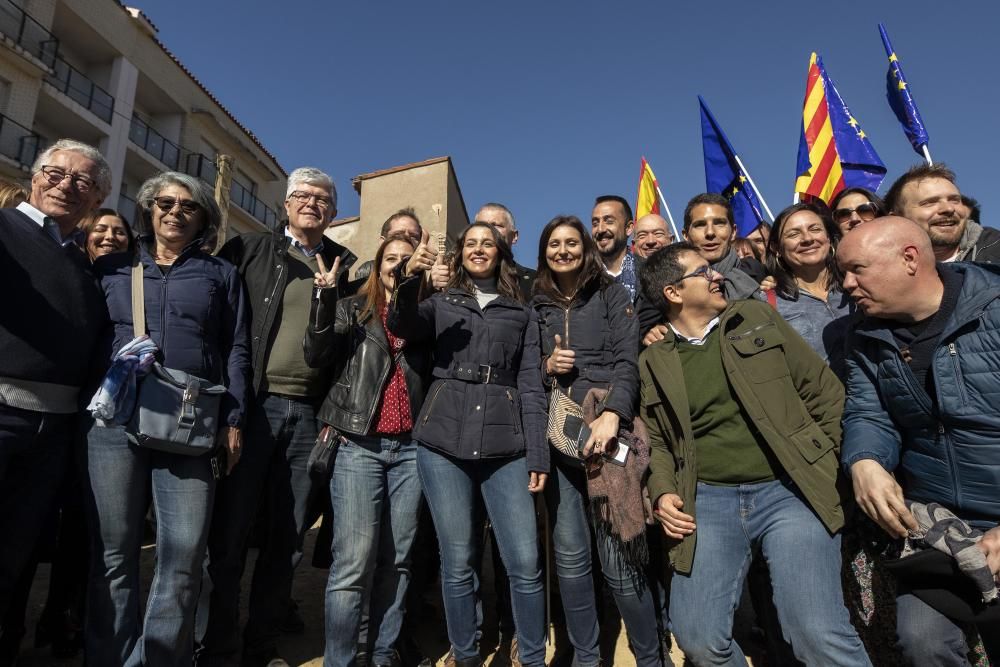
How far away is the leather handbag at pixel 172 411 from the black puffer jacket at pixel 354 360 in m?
0.55

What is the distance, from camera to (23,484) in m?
2.51

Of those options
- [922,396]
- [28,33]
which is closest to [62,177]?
[922,396]

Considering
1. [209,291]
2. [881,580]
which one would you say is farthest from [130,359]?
[881,580]

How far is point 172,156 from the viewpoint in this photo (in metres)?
21.5

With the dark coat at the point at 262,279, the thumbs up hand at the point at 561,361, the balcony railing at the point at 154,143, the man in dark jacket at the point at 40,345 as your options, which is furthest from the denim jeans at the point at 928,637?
the balcony railing at the point at 154,143

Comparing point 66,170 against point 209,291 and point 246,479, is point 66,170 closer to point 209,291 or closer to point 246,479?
point 209,291

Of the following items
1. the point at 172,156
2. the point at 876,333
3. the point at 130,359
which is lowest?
the point at 130,359

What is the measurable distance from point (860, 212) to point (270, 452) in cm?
407

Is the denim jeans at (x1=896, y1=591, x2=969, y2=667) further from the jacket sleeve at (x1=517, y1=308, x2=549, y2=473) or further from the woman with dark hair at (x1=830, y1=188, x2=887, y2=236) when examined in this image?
the woman with dark hair at (x1=830, y1=188, x2=887, y2=236)

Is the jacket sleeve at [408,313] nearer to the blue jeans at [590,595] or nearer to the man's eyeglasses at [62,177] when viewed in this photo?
the blue jeans at [590,595]

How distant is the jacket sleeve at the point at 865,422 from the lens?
7.46 ft

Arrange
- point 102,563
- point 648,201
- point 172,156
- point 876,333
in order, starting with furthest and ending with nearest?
point 172,156 → point 648,201 → point 102,563 → point 876,333

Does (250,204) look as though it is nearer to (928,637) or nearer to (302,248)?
(302,248)

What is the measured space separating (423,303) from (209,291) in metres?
1.17
